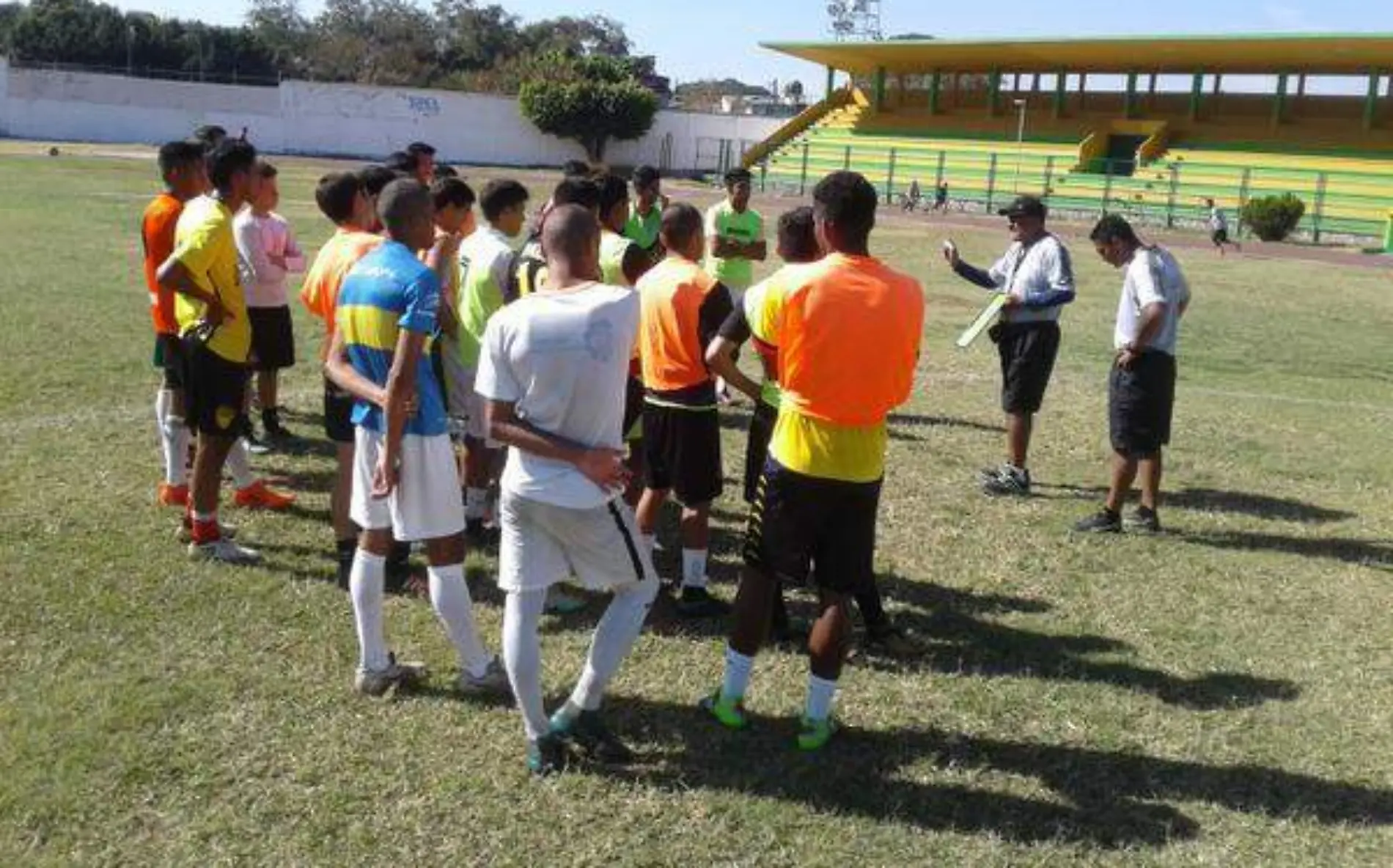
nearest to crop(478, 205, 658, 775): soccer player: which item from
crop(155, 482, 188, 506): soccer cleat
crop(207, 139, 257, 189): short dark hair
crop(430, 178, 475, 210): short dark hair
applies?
crop(430, 178, 475, 210): short dark hair

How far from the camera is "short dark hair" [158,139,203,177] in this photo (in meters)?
6.50

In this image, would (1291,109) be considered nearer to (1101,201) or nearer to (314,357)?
(1101,201)

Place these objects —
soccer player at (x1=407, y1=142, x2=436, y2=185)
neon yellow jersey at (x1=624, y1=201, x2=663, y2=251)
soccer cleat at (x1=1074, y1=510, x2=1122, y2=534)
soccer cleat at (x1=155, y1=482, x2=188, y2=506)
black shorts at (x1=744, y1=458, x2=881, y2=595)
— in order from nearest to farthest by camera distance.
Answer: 1. black shorts at (x1=744, y1=458, x2=881, y2=595)
2. soccer cleat at (x1=155, y1=482, x2=188, y2=506)
3. soccer player at (x1=407, y1=142, x2=436, y2=185)
4. soccer cleat at (x1=1074, y1=510, x2=1122, y2=534)
5. neon yellow jersey at (x1=624, y1=201, x2=663, y2=251)

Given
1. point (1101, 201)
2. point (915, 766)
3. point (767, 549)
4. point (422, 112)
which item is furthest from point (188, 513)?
point (422, 112)

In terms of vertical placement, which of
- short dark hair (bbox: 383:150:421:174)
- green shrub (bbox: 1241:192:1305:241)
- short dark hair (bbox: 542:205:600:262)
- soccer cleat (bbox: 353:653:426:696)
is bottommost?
soccer cleat (bbox: 353:653:426:696)

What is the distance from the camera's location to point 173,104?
6419 cm

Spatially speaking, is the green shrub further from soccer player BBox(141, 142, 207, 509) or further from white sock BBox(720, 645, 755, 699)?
white sock BBox(720, 645, 755, 699)

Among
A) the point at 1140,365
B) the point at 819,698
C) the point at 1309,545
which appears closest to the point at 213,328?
the point at 819,698

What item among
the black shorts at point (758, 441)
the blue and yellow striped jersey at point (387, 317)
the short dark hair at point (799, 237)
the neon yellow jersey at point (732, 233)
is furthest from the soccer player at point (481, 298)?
the neon yellow jersey at point (732, 233)

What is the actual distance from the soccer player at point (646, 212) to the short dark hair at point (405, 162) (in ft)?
5.57

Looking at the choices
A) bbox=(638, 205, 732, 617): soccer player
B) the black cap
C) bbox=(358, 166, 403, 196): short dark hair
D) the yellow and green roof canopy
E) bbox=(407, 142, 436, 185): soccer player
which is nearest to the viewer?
bbox=(638, 205, 732, 617): soccer player

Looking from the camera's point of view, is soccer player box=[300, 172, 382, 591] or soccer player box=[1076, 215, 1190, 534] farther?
soccer player box=[1076, 215, 1190, 534]

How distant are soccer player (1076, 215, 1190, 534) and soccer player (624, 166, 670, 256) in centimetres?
305

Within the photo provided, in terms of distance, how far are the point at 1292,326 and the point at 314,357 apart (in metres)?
13.7
